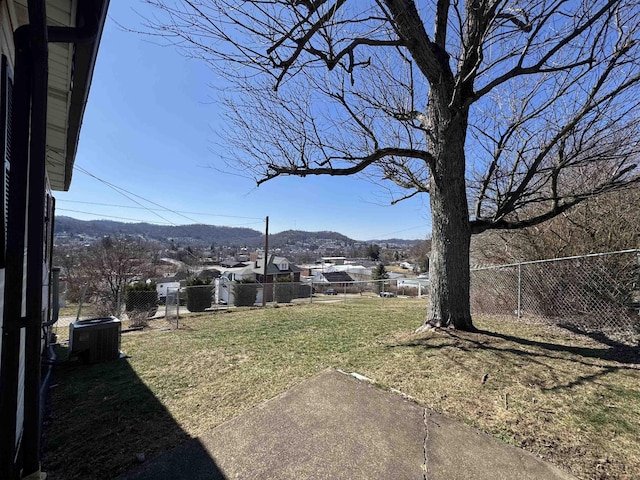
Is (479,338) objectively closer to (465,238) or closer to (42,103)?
(465,238)

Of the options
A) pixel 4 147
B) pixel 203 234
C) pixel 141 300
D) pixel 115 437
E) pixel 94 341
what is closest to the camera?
pixel 4 147

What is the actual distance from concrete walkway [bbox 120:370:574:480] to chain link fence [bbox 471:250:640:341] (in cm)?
412

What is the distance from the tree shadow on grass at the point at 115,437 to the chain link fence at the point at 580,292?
585 cm

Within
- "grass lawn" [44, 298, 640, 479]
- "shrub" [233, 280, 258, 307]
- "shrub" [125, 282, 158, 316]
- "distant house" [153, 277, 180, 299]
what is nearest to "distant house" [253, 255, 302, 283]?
"distant house" [153, 277, 180, 299]

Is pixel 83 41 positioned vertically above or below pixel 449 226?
above

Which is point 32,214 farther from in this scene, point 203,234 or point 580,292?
point 203,234

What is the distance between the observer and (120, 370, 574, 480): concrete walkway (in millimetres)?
1935

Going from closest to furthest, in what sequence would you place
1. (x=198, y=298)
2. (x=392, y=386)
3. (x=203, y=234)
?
(x=392, y=386), (x=198, y=298), (x=203, y=234)

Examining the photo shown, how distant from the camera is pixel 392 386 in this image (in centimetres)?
307

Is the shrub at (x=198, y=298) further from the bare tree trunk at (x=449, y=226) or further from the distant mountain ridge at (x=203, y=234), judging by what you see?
the distant mountain ridge at (x=203, y=234)

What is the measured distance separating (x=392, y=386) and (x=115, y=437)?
2.45 meters

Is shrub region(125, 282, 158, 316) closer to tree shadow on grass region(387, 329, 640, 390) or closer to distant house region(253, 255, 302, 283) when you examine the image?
tree shadow on grass region(387, 329, 640, 390)

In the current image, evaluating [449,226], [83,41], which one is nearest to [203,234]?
[449,226]

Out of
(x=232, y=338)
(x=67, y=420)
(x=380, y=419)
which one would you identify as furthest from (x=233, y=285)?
(x=380, y=419)
